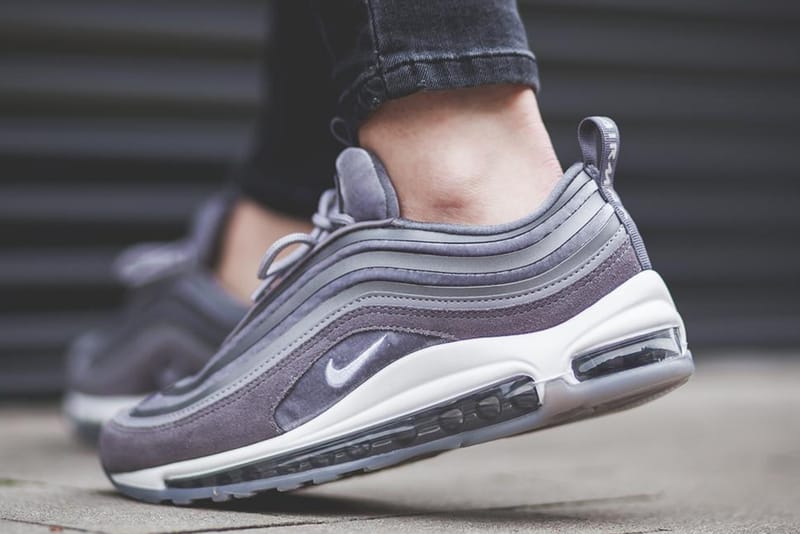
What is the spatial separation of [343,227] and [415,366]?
0.17 meters

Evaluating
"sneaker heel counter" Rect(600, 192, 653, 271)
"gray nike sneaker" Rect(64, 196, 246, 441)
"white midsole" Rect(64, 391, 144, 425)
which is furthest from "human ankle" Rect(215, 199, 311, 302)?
"sneaker heel counter" Rect(600, 192, 653, 271)

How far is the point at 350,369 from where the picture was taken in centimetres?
98

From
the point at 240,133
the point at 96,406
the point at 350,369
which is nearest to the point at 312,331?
the point at 350,369

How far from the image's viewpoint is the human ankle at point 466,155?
100 cm

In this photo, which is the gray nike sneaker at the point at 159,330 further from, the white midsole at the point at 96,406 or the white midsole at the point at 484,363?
the white midsole at the point at 484,363

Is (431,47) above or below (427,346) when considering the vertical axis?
above

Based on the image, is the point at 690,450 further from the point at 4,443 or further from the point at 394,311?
the point at 4,443

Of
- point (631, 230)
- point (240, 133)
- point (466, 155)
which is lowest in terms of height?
point (631, 230)

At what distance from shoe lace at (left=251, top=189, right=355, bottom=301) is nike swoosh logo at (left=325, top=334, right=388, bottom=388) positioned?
14 centimetres

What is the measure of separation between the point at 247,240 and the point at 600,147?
0.76 meters

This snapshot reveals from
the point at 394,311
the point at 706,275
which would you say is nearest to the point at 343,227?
the point at 394,311

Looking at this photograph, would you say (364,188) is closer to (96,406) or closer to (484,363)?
(484,363)

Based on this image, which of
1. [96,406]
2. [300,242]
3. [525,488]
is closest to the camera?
[300,242]

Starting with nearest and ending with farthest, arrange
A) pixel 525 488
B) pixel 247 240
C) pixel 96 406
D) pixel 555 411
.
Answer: pixel 555 411, pixel 525 488, pixel 247 240, pixel 96 406
